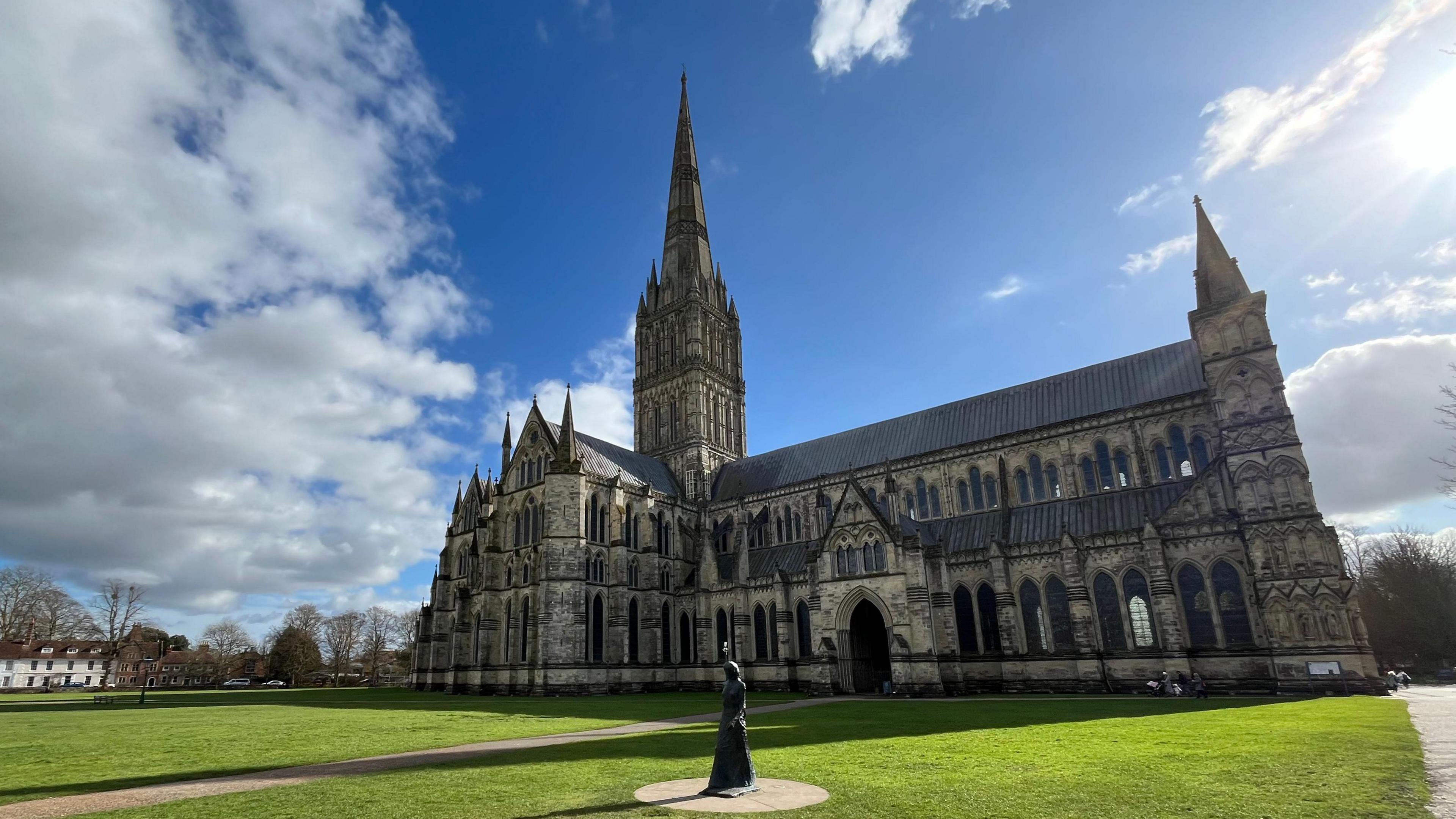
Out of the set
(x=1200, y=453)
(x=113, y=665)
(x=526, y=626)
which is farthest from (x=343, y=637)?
(x=1200, y=453)

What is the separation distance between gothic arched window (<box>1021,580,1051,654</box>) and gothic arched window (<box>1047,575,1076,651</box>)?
1.06 ft

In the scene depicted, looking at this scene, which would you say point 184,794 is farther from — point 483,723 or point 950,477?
point 950,477

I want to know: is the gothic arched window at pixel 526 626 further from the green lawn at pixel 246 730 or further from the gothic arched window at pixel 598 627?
the gothic arched window at pixel 598 627

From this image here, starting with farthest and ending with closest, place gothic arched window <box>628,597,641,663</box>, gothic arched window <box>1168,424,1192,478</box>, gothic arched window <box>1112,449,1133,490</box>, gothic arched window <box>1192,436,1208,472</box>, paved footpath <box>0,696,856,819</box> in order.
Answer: gothic arched window <box>628,597,641,663</box>
gothic arched window <box>1112,449,1133,490</box>
gothic arched window <box>1168,424,1192,478</box>
gothic arched window <box>1192,436,1208,472</box>
paved footpath <box>0,696,856,819</box>

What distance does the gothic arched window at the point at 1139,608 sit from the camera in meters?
32.9

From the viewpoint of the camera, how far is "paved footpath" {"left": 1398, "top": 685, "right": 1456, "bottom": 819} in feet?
31.2

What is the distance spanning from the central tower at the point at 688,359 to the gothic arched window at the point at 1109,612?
30.8 metres

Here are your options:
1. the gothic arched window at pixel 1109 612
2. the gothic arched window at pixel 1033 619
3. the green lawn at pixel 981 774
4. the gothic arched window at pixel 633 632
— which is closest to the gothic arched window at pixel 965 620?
the gothic arched window at pixel 1033 619

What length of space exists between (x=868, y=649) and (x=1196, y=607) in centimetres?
1637

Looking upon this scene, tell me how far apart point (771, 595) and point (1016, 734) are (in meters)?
28.3

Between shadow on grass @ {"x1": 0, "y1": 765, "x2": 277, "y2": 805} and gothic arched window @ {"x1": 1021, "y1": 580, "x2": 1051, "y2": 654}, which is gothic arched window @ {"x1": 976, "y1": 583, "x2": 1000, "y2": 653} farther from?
shadow on grass @ {"x1": 0, "y1": 765, "x2": 277, "y2": 805}

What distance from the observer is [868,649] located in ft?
134

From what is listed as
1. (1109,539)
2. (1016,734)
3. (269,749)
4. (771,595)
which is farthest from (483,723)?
(1109,539)

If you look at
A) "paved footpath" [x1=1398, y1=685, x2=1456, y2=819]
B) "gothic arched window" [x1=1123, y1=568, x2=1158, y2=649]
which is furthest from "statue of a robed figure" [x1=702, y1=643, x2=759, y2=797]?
"gothic arched window" [x1=1123, y1=568, x2=1158, y2=649]
